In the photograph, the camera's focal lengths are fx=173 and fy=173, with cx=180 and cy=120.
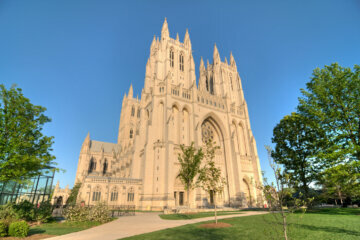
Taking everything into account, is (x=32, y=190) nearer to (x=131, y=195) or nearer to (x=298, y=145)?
(x=131, y=195)

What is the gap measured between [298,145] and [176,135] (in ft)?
69.1

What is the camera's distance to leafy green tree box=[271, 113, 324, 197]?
59.3 feet

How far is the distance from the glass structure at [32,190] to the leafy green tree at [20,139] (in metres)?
2.70

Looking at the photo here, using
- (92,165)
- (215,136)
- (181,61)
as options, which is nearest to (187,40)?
(181,61)

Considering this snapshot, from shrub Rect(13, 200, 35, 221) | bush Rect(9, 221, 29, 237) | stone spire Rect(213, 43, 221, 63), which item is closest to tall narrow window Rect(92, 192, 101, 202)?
shrub Rect(13, 200, 35, 221)

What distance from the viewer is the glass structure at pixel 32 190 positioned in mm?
Answer: 15977

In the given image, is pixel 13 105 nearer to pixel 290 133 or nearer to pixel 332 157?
pixel 332 157

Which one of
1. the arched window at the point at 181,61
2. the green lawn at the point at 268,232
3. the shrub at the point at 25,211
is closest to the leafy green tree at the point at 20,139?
the shrub at the point at 25,211

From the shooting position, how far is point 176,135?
35625 mm

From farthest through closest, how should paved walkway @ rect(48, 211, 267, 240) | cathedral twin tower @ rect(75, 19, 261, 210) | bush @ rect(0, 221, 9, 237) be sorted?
cathedral twin tower @ rect(75, 19, 261, 210) → paved walkway @ rect(48, 211, 267, 240) → bush @ rect(0, 221, 9, 237)

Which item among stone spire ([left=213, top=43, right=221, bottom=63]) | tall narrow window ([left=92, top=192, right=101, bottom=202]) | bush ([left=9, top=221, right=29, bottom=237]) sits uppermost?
stone spire ([left=213, top=43, right=221, bottom=63])

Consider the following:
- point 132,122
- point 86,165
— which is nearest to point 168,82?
point 132,122

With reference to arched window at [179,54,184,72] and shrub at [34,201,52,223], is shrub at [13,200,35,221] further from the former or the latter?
arched window at [179,54,184,72]

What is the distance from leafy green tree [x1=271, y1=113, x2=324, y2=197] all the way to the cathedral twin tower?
5.94 metres
